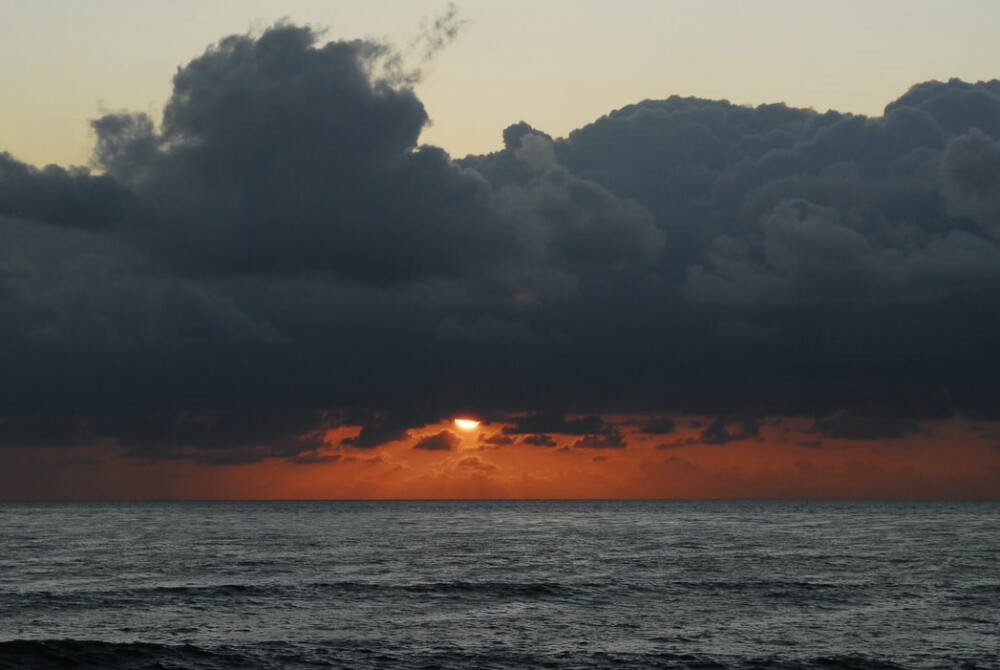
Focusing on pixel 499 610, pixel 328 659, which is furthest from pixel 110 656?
pixel 499 610

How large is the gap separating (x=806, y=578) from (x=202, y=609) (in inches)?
1864

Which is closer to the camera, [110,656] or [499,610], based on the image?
[110,656]

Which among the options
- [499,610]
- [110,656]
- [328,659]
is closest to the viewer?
[110,656]

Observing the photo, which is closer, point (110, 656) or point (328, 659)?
point (110, 656)

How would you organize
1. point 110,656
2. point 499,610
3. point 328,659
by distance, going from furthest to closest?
point 499,610 → point 328,659 → point 110,656

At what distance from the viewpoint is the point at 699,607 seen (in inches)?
2562

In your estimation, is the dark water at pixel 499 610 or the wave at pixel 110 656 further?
the dark water at pixel 499 610

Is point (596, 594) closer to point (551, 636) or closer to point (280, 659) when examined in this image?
point (551, 636)

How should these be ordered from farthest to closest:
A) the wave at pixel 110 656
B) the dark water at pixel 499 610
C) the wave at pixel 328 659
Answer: the dark water at pixel 499 610 → the wave at pixel 328 659 → the wave at pixel 110 656

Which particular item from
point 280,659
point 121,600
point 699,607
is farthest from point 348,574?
point 280,659

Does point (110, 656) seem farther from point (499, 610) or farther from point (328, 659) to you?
point (499, 610)

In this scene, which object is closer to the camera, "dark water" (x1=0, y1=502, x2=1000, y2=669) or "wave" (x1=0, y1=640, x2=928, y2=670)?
"wave" (x1=0, y1=640, x2=928, y2=670)

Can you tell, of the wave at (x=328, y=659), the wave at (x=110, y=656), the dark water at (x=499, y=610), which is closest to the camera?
the wave at (x=110, y=656)

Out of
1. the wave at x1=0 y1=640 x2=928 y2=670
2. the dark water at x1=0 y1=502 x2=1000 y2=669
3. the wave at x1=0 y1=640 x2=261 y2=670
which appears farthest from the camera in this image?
the dark water at x1=0 y1=502 x2=1000 y2=669
